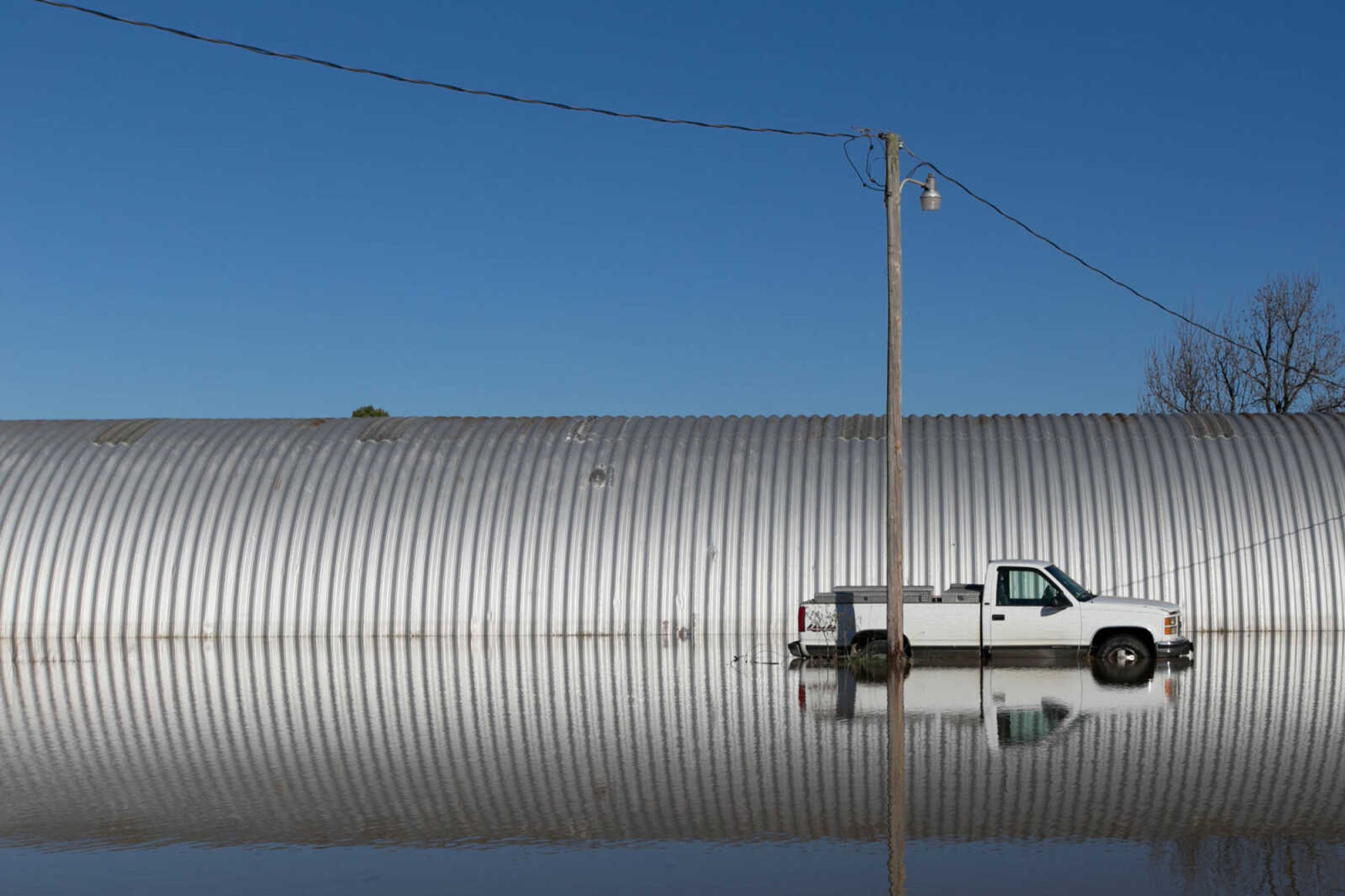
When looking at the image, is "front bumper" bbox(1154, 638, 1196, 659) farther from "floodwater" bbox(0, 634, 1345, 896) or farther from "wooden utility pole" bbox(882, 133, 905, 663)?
"wooden utility pole" bbox(882, 133, 905, 663)

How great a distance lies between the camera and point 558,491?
3003cm

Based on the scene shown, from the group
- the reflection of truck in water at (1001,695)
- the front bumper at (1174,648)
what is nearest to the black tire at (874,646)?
the reflection of truck in water at (1001,695)

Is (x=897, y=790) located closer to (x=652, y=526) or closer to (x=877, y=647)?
(x=877, y=647)

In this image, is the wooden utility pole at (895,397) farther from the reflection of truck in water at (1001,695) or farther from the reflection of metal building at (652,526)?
the reflection of metal building at (652,526)

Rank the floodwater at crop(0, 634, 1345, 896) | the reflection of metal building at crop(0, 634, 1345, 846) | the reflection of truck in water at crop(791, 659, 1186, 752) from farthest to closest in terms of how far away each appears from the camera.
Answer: the reflection of truck in water at crop(791, 659, 1186, 752), the reflection of metal building at crop(0, 634, 1345, 846), the floodwater at crop(0, 634, 1345, 896)

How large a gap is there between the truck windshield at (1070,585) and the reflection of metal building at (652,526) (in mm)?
5560

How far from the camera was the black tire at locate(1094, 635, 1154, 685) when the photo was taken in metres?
21.1

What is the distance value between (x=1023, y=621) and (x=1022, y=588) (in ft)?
2.05

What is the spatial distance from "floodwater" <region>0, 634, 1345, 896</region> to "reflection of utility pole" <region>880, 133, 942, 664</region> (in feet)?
3.60

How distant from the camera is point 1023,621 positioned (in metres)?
21.8

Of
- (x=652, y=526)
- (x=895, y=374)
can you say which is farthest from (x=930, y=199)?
(x=652, y=526)

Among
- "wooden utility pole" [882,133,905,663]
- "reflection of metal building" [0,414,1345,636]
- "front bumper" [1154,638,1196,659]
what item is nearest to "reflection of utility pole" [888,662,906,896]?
"wooden utility pole" [882,133,905,663]

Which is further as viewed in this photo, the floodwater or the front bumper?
the front bumper

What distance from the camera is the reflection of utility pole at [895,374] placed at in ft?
68.6
